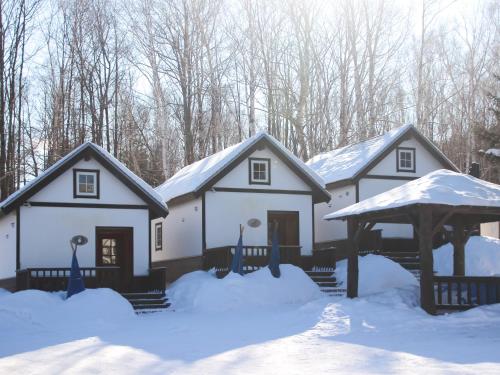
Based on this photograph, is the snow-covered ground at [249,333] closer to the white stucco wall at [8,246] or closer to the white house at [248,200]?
the white house at [248,200]

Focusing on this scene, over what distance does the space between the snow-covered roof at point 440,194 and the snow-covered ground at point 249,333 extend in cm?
236

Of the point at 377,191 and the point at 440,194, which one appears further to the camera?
the point at 377,191

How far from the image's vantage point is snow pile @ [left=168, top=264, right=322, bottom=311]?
1945cm

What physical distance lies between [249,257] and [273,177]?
3.82m

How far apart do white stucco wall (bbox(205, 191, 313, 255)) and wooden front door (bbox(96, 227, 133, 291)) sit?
280cm

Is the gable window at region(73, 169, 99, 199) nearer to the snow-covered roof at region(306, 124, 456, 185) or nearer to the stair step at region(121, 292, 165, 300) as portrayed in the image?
the stair step at region(121, 292, 165, 300)

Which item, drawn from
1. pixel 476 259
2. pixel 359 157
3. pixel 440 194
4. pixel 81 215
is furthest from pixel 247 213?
pixel 440 194

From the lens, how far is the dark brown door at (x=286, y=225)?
25.8 m

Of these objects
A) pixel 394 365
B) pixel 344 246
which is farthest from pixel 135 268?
pixel 394 365

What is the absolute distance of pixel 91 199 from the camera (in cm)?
2266

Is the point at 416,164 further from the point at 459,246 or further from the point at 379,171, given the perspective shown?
the point at 459,246

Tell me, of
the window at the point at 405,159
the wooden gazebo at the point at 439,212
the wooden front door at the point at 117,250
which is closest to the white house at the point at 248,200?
the wooden front door at the point at 117,250

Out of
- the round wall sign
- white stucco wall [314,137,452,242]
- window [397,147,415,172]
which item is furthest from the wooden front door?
window [397,147,415,172]

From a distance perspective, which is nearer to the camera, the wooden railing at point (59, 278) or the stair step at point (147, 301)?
the wooden railing at point (59, 278)
